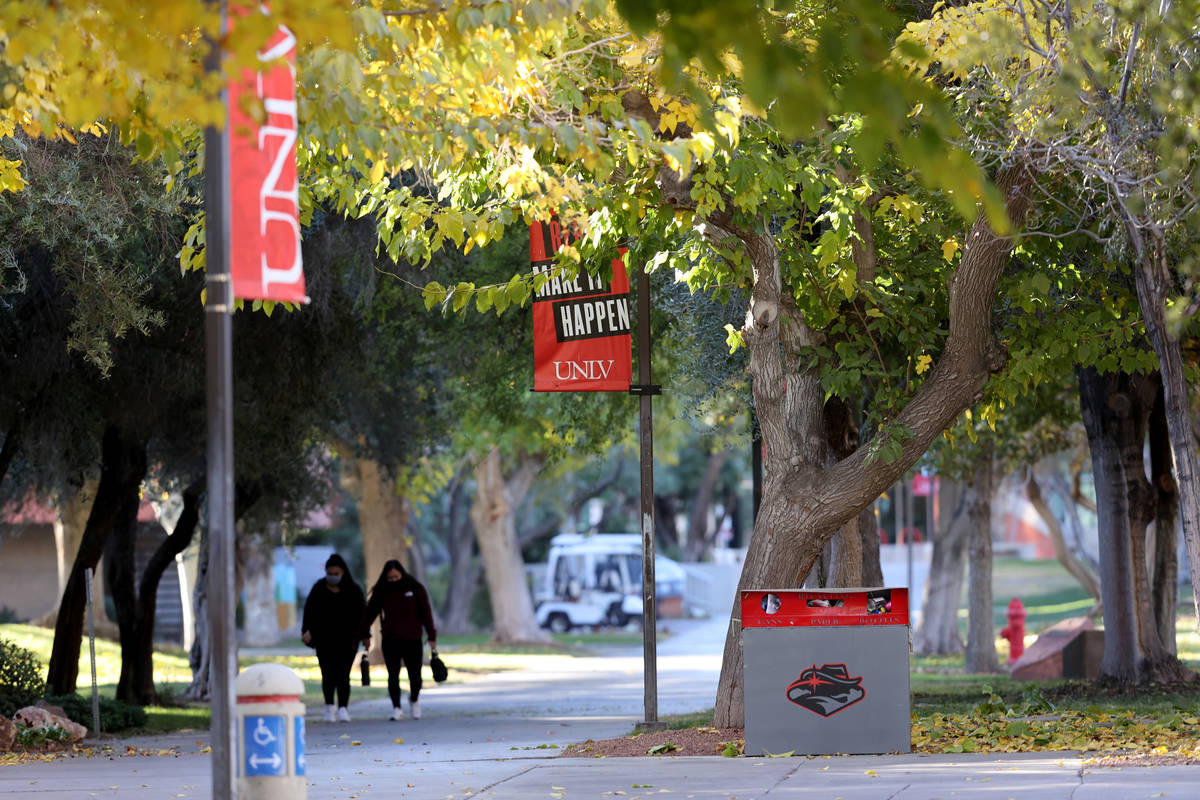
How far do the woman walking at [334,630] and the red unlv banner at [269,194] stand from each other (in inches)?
399

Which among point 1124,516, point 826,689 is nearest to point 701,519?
point 1124,516

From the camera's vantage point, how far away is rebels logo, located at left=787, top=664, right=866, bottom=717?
378 inches

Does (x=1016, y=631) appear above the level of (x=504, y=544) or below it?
below

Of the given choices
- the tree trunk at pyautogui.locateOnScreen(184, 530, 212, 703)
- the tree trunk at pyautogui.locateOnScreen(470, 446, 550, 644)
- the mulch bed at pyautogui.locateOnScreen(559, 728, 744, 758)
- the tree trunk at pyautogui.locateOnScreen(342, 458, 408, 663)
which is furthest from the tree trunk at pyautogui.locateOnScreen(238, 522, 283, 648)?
the mulch bed at pyautogui.locateOnScreen(559, 728, 744, 758)

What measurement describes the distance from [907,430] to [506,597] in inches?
919

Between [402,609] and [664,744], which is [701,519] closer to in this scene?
[402,609]

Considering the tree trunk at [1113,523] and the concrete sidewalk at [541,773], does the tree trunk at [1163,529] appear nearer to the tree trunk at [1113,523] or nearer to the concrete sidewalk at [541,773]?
the tree trunk at [1113,523]

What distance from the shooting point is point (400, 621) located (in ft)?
50.9

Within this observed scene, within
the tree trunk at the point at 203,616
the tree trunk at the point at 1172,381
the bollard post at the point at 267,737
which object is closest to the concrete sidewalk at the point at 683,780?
the tree trunk at the point at 1172,381

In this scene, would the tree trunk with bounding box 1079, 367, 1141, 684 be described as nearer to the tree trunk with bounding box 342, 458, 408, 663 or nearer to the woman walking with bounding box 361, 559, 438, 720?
the woman walking with bounding box 361, 559, 438, 720

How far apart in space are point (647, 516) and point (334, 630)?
15.8 ft

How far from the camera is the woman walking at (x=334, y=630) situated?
50.7 ft

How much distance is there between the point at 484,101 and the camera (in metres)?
8.24

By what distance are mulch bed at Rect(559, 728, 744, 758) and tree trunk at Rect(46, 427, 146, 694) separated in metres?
7.14
